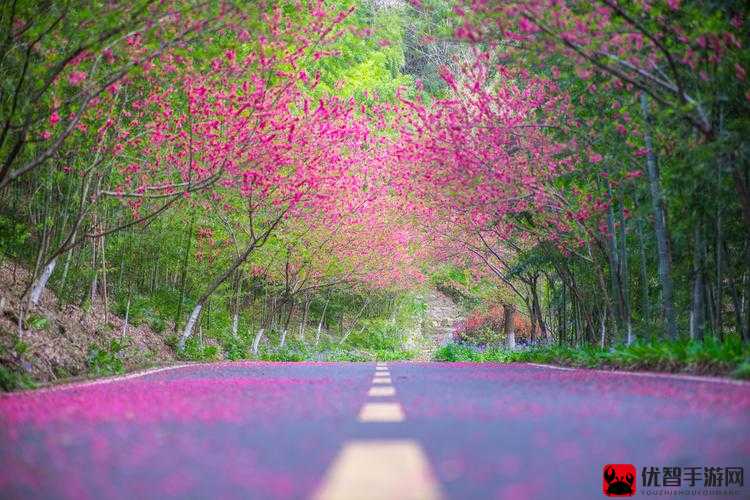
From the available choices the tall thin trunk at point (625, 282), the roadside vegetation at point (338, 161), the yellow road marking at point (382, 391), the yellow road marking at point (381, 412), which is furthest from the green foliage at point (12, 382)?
the tall thin trunk at point (625, 282)

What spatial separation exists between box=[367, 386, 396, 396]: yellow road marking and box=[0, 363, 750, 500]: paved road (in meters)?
0.24

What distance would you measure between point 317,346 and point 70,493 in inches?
1271

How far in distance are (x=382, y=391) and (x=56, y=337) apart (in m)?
8.01

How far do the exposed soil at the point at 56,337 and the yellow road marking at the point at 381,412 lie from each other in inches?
239

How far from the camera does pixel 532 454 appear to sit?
12.7ft

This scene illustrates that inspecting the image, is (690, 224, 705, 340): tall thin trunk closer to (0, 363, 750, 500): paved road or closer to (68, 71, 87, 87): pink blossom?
(0, 363, 750, 500): paved road

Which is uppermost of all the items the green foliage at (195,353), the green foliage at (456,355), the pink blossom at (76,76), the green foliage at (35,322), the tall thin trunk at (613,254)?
the pink blossom at (76,76)

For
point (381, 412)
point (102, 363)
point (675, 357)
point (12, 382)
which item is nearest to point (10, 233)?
point (102, 363)

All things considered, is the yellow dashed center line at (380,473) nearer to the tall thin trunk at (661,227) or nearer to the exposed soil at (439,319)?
the tall thin trunk at (661,227)

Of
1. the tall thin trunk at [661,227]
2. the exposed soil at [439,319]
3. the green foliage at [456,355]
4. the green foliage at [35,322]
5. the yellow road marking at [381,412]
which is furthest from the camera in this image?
the exposed soil at [439,319]

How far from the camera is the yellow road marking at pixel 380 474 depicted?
2.99m

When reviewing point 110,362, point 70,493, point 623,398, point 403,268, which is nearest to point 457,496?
point 70,493

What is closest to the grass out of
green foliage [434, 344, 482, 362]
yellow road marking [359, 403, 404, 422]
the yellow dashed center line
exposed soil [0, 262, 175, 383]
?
yellow road marking [359, 403, 404, 422]

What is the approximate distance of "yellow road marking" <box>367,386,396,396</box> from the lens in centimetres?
771
